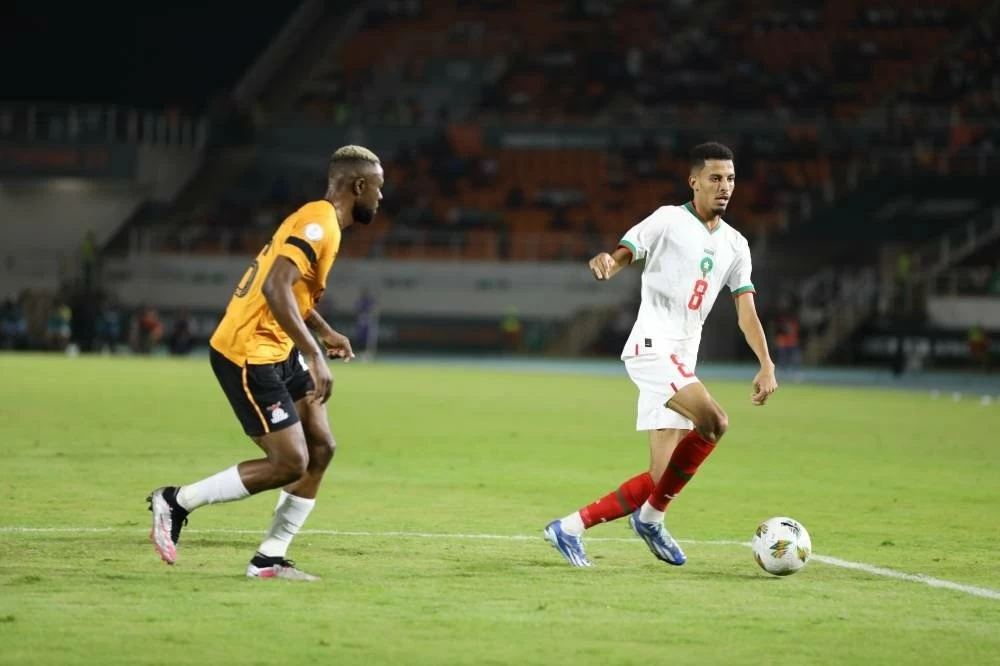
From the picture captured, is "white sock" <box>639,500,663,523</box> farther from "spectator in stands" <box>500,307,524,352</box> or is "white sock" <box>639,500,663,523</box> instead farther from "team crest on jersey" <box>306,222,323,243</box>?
"spectator in stands" <box>500,307,524,352</box>

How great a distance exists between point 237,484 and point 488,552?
75.0 inches

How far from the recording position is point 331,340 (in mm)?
9312

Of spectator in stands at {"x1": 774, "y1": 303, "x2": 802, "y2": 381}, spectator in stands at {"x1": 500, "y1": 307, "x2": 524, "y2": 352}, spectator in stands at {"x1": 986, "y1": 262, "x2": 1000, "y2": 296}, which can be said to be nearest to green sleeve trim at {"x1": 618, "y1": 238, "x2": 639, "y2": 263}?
spectator in stands at {"x1": 774, "y1": 303, "x2": 802, "y2": 381}

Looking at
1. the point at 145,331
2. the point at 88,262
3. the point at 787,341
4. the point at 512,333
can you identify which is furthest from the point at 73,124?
the point at 787,341

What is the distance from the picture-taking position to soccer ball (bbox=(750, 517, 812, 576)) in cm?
927

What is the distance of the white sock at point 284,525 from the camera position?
888cm

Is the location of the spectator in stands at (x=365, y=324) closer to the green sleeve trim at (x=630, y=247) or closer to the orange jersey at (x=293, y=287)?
the green sleeve trim at (x=630, y=247)

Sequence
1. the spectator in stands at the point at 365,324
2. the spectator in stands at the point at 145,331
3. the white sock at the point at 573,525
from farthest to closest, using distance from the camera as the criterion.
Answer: the spectator in stands at the point at 145,331 < the spectator in stands at the point at 365,324 < the white sock at the point at 573,525

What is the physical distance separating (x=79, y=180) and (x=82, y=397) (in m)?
27.2

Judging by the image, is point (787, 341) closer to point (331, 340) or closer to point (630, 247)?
point (630, 247)

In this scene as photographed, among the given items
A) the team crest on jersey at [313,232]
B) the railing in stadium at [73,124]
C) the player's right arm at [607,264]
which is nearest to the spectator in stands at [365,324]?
the railing in stadium at [73,124]

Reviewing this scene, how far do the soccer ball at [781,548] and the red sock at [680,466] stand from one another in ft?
1.79

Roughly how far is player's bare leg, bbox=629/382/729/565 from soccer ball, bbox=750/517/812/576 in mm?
534

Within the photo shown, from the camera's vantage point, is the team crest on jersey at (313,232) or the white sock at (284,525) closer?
the team crest on jersey at (313,232)
